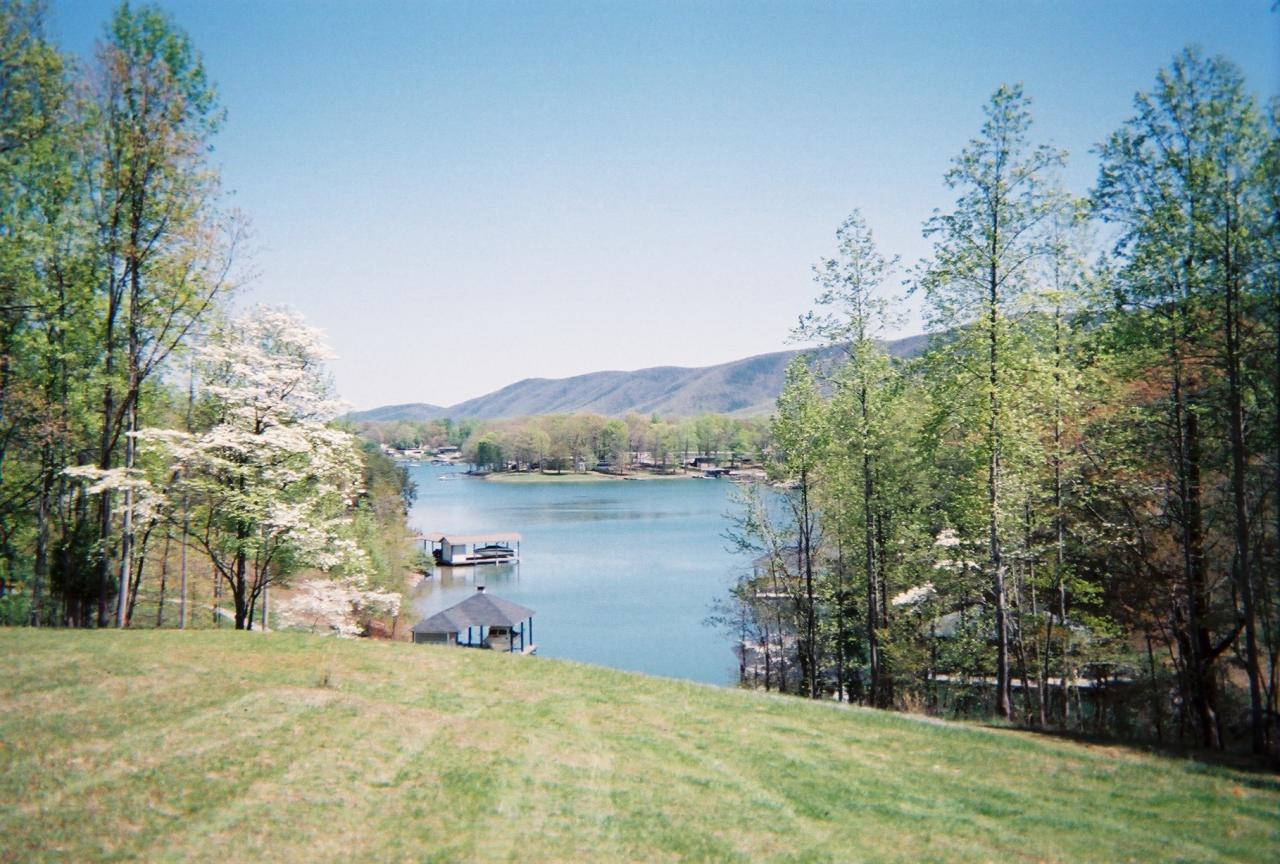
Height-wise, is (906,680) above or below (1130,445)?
below

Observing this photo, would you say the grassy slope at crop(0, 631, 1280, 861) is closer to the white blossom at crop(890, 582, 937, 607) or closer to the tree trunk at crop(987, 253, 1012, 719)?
the tree trunk at crop(987, 253, 1012, 719)

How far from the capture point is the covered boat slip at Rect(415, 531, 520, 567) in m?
62.2

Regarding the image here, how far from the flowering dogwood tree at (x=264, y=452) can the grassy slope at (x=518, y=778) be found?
4.65 m

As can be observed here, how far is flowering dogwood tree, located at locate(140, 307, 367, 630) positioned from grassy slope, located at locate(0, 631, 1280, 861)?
4.65 meters

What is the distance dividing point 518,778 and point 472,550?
6412 centimetres

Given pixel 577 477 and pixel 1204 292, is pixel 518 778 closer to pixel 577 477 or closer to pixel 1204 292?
pixel 1204 292

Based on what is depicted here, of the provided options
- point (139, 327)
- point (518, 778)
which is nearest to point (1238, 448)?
point (518, 778)

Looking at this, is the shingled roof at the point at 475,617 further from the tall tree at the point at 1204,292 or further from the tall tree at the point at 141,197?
the tall tree at the point at 1204,292

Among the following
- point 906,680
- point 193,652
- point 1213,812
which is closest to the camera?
point 1213,812

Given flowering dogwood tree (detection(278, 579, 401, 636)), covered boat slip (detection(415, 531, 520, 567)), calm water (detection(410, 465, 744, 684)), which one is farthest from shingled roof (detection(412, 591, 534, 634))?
covered boat slip (detection(415, 531, 520, 567))

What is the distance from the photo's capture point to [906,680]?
2283 centimetres

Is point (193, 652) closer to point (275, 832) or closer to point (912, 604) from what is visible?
point (275, 832)

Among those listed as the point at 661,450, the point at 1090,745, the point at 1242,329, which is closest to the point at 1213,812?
the point at 1090,745

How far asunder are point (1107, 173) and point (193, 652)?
18074 millimetres
